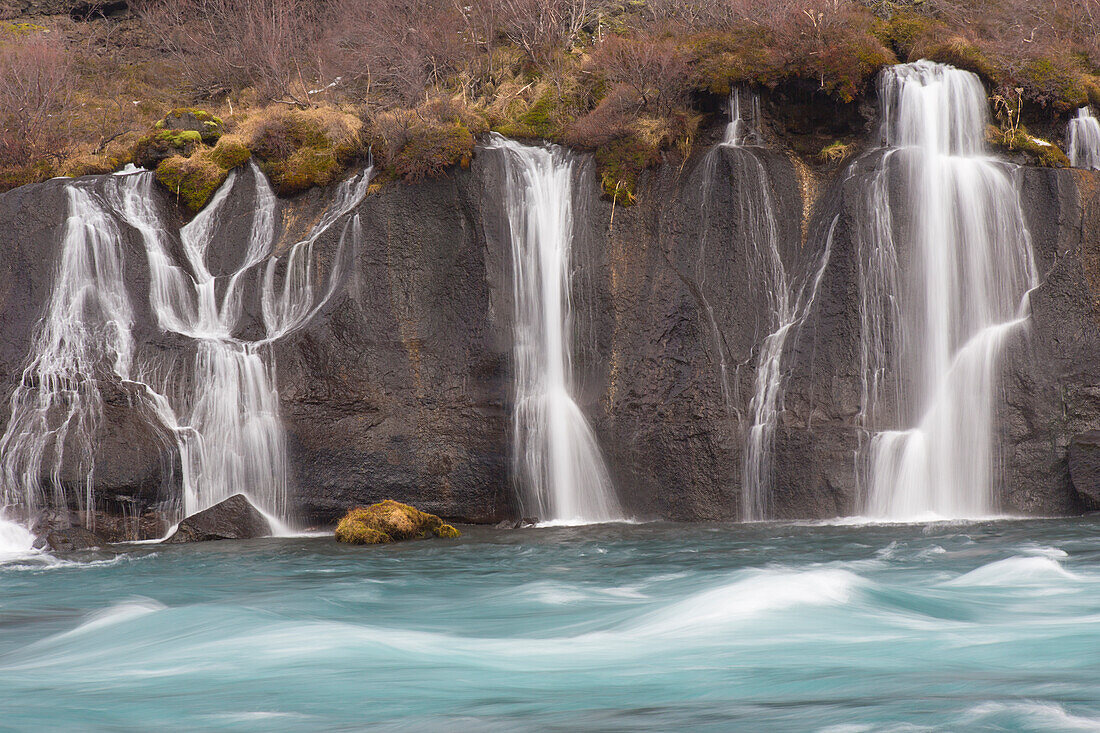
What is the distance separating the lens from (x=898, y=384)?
16.9 metres

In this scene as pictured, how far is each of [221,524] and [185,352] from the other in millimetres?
3315

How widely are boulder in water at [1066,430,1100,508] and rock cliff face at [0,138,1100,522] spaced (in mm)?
342

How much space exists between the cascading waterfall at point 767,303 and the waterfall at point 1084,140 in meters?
5.29

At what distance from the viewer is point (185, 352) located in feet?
57.6

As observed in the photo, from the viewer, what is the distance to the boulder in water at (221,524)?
16016 millimetres

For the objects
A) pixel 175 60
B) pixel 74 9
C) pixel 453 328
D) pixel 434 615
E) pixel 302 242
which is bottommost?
pixel 434 615

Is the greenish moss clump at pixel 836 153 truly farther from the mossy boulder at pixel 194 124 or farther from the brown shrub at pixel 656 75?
the mossy boulder at pixel 194 124

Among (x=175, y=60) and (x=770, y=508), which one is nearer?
(x=770, y=508)

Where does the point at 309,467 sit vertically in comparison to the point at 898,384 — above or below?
below

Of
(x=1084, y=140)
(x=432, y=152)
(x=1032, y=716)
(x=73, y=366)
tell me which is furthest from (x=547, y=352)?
(x=1032, y=716)

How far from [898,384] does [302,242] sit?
428 inches

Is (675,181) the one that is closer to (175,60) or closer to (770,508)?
(770,508)

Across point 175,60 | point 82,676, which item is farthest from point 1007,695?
point 175,60

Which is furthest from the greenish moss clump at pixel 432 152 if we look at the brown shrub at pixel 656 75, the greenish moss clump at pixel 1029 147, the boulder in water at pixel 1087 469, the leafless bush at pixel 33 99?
the boulder in water at pixel 1087 469
